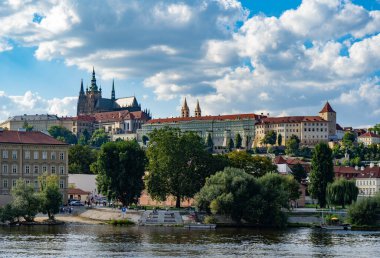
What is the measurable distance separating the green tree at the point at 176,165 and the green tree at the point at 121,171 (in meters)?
Answer: 1.60

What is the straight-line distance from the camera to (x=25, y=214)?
240 ft

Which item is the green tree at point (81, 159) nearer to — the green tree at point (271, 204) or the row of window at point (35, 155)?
the row of window at point (35, 155)

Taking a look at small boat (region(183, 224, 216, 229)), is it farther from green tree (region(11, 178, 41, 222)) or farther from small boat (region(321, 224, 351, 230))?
green tree (region(11, 178, 41, 222))

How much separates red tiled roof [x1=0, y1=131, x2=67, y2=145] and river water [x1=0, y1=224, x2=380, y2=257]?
20266 millimetres

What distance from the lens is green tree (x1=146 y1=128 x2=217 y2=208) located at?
8538cm

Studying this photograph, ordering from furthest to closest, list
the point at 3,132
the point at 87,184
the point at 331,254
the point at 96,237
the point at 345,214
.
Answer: the point at 87,184, the point at 3,132, the point at 345,214, the point at 96,237, the point at 331,254

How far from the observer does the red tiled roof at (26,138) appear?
89.8m

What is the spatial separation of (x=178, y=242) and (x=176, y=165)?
28.0 m

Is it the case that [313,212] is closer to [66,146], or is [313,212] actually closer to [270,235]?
[270,235]

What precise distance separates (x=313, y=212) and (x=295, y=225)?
5860 mm

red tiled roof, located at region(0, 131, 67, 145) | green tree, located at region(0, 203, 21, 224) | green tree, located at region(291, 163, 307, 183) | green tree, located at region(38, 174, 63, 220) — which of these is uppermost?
red tiled roof, located at region(0, 131, 67, 145)

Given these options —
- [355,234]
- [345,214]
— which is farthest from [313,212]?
[355,234]

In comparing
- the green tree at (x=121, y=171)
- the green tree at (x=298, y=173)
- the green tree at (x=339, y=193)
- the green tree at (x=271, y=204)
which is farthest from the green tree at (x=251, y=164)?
the green tree at (x=298, y=173)

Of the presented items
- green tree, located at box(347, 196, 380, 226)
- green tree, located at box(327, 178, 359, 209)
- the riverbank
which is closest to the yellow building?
the riverbank
